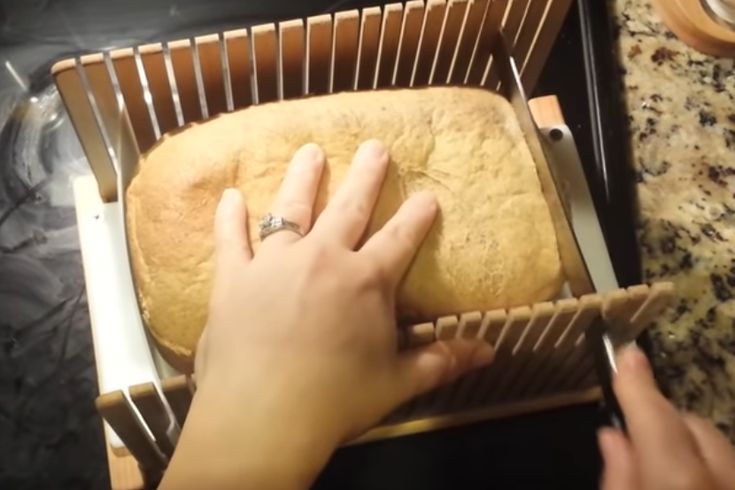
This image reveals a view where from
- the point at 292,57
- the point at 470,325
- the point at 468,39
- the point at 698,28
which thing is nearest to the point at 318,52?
the point at 292,57

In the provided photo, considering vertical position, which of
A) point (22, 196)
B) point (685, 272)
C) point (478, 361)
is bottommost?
point (685, 272)

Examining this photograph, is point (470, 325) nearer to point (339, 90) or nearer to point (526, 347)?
point (526, 347)

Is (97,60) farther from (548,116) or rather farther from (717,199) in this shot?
(717,199)

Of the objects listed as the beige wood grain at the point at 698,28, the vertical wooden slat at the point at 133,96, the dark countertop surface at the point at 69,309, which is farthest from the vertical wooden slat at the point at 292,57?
the beige wood grain at the point at 698,28

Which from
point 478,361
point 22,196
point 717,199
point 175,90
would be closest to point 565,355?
point 478,361

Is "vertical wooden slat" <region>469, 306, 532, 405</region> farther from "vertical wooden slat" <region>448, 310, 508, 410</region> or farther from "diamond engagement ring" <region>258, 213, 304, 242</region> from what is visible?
"diamond engagement ring" <region>258, 213, 304, 242</region>

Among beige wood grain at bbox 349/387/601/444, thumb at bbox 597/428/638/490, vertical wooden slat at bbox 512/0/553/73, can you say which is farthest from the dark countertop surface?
thumb at bbox 597/428/638/490

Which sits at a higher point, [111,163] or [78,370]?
[111,163]
